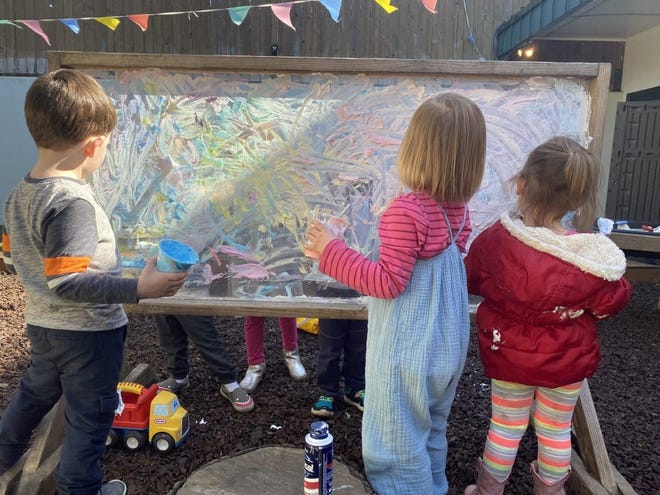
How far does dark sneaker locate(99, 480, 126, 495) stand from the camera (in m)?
1.98

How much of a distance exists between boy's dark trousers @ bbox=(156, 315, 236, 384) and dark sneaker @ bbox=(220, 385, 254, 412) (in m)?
0.06

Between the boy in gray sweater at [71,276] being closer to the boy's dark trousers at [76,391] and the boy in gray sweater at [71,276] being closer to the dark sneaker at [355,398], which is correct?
the boy's dark trousers at [76,391]

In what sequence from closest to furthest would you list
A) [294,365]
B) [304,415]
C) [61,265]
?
1. [61,265]
2. [304,415]
3. [294,365]

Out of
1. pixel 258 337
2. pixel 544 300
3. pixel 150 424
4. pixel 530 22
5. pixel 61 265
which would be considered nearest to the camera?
pixel 61 265

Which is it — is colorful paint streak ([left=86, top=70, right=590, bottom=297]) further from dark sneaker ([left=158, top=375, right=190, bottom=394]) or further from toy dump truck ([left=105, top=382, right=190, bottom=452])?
dark sneaker ([left=158, top=375, right=190, bottom=394])

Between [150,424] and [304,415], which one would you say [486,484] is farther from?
[150,424]

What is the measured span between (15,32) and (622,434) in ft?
26.4

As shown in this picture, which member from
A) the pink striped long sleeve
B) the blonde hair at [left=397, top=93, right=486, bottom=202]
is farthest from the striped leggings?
the blonde hair at [left=397, top=93, right=486, bottom=202]

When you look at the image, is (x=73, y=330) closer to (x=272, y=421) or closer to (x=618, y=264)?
(x=272, y=421)

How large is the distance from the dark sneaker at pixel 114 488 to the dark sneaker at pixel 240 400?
0.72m

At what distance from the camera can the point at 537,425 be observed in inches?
75.9

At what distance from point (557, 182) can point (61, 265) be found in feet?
4.98

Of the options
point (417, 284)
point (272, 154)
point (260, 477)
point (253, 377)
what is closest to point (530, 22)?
point (272, 154)

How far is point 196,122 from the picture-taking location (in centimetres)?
219
